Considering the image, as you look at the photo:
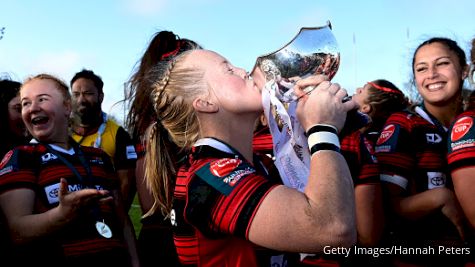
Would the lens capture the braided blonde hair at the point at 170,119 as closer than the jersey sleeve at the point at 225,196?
No

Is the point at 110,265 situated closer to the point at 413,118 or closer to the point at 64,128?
the point at 64,128

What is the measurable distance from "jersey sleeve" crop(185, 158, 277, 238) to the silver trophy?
31 cm

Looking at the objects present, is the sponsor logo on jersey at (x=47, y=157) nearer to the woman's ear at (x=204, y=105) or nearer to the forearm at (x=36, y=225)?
the forearm at (x=36, y=225)

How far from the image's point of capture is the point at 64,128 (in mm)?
3166

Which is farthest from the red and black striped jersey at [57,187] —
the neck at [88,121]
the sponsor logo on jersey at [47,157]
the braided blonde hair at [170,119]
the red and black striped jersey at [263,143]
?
the neck at [88,121]

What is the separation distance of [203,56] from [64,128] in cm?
162

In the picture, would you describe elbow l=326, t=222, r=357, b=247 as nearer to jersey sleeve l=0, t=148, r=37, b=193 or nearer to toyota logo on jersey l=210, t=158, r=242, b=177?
toyota logo on jersey l=210, t=158, r=242, b=177

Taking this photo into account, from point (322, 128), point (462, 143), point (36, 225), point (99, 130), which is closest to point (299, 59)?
point (322, 128)

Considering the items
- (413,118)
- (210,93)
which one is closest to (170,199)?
(210,93)

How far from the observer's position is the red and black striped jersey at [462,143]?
2270 mm

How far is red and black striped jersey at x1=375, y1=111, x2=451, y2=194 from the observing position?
2787mm

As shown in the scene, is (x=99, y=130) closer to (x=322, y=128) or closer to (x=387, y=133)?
(x=387, y=133)

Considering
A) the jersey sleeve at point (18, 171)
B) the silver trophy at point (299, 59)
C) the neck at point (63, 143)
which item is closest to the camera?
the silver trophy at point (299, 59)

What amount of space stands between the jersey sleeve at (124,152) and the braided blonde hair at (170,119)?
2.10 m
